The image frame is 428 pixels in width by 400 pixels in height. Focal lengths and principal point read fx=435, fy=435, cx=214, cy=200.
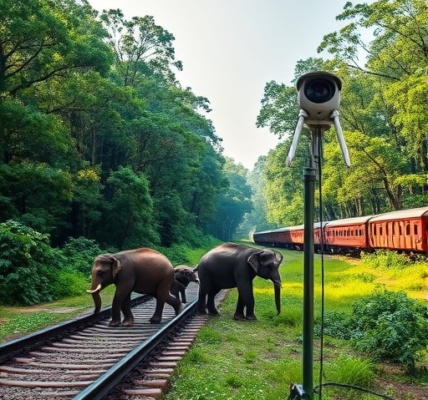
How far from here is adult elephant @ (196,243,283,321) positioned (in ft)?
29.3

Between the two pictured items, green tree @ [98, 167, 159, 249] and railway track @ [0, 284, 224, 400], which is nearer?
railway track @ [0, 284, 224, 400]

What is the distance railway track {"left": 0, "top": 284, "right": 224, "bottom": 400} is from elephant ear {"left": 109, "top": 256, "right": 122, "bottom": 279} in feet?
3.19

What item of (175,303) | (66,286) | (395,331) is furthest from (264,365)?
(66,286)

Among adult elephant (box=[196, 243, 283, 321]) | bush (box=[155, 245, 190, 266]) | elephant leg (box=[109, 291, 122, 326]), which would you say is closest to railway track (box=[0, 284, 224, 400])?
elephant leg (box=[109, 291, 122, 326])

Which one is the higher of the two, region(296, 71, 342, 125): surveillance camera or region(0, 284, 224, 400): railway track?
region(296, 71, 342, 125): surveillance camera

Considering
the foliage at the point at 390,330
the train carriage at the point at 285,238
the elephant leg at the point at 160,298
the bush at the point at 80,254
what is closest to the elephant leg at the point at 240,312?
the elephant leg at the point at 160,298

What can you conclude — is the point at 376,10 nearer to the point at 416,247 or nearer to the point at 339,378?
the point at 416,247

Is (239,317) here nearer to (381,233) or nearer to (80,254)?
(80,254)

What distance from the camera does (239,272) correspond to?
9.15 metres

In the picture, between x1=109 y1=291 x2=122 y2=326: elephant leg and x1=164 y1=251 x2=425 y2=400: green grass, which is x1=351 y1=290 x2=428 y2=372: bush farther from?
x1=109 y1=291 x2=122 y2=326: elephant leg

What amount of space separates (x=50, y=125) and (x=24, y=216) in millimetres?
3625

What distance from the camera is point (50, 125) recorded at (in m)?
16.3

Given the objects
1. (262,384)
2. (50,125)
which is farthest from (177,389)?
(50,125)

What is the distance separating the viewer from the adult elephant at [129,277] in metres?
7.76
